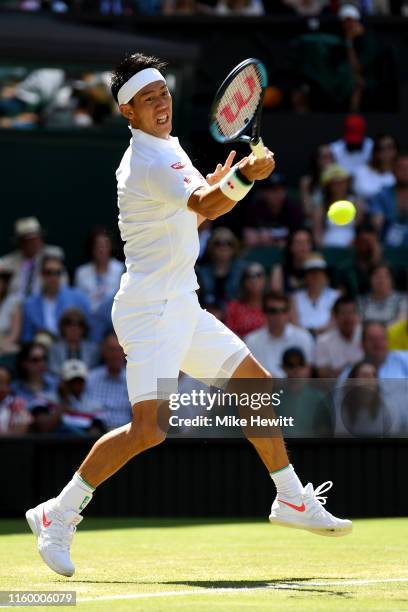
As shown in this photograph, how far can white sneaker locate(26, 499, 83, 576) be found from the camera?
5.71m

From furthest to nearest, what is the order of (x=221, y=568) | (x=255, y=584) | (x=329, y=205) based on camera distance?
(x=329, y=205) → (x=221, y=568) → (x=255, y=584)

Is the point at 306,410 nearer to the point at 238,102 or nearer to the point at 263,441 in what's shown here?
the point at 263,441

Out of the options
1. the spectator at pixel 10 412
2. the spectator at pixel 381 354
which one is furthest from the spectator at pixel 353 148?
the spectator at pixel 10 412

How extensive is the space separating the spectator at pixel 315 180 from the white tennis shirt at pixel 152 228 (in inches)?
272

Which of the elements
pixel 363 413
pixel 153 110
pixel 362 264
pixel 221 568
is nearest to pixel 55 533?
pixel 221 568

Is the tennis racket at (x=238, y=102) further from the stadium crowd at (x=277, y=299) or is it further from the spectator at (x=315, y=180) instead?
the spectator at (x=315, y=180)

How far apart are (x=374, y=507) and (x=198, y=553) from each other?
2.76 m

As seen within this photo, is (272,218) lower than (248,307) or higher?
higher

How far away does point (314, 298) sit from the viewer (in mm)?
11734

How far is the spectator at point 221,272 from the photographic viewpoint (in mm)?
11859

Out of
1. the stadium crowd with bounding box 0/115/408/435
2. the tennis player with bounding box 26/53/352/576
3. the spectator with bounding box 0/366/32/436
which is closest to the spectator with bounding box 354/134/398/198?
the stadium crowd with bounding box 0/115/408/435

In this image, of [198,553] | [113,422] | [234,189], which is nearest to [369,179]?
[113,422]

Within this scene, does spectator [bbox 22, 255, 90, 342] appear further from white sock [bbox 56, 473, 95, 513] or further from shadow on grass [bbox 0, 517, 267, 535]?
white sock [bbox 56, 473, 95, 513]

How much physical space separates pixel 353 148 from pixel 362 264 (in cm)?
172
